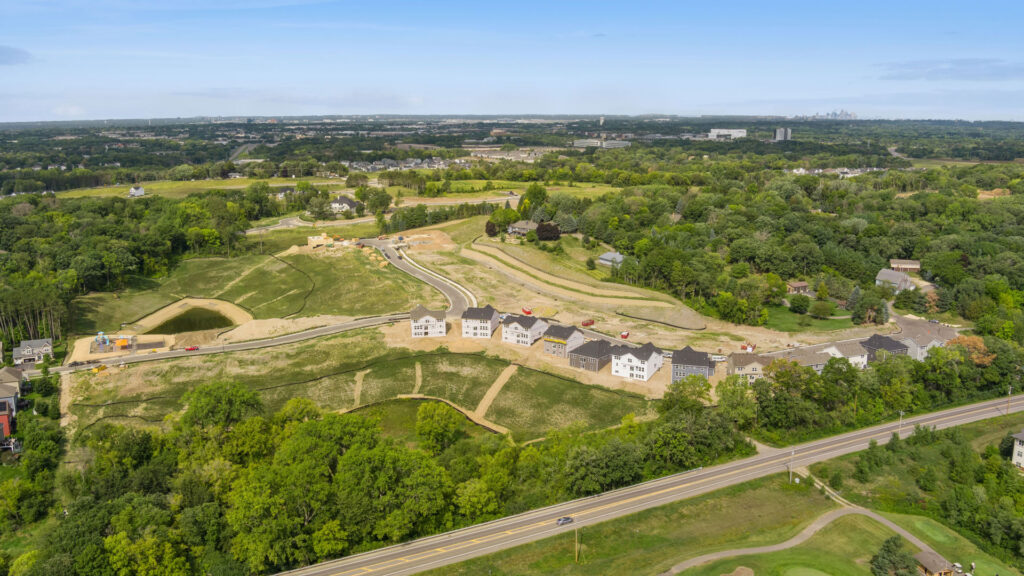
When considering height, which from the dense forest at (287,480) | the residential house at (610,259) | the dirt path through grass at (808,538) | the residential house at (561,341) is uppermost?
the residential house at (610,259)

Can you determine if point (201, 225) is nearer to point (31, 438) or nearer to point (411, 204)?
point (411, 204)

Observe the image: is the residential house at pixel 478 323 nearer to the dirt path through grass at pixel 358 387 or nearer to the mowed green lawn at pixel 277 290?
the mowed green lawn at pixel 277 290

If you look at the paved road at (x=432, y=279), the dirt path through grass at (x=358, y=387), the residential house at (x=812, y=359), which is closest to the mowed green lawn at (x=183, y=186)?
the paved road at (x=432, y=279)

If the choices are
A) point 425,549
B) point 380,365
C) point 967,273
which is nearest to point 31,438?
point 380,365

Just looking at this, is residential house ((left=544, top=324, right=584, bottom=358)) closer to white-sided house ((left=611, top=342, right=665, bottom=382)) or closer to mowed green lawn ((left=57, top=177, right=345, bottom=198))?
white-sided house ((left=611, top=342, right=665, bottom=382))

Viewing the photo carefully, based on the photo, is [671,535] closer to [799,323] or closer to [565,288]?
[799,323]

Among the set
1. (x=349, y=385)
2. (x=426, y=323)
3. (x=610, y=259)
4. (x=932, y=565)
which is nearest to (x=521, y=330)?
(x=426, y=323)

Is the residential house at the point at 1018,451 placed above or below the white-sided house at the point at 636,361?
below
